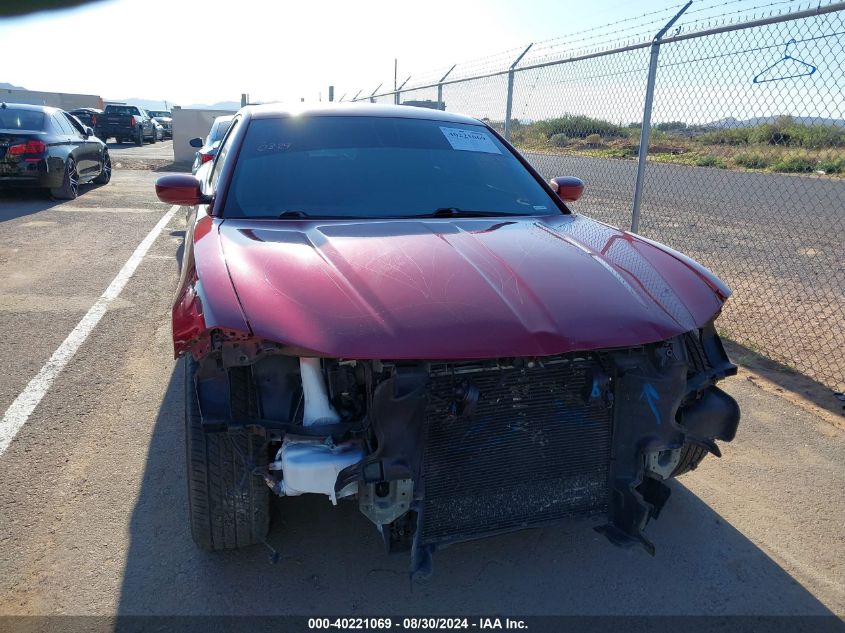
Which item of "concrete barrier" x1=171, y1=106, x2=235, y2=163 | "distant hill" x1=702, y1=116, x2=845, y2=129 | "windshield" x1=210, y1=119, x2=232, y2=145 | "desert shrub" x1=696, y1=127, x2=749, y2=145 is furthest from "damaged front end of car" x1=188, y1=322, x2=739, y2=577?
"concrete barrier" x1=171, y1=106, x2=235, y2=163

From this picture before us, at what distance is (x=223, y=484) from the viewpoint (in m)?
2.38

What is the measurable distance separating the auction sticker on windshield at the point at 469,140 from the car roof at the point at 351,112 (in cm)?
15

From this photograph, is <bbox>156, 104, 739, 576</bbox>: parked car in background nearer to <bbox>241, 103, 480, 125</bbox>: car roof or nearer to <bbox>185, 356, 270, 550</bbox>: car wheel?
<bbox>185, 356, 270, 550</bbox>: car wheel

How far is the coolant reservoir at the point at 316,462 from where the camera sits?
2.09 meters

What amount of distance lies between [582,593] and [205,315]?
1698 mm

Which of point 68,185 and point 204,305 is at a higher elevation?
point 204,305

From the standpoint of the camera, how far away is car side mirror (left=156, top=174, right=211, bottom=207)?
3484 mm

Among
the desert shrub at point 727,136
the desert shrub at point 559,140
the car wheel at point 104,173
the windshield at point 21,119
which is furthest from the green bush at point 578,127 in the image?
the car wheel at point 104,173

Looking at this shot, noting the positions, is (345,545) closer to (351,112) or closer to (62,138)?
(351,112)

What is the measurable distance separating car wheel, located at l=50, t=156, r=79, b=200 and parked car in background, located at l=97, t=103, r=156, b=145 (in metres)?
17.9

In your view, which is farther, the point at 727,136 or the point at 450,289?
the point at 727,136

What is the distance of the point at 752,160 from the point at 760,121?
1202mm

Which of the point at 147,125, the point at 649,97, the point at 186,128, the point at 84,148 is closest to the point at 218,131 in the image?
the point at 84,148

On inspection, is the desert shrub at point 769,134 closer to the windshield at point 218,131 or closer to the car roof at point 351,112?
the car roof at point 351,112
